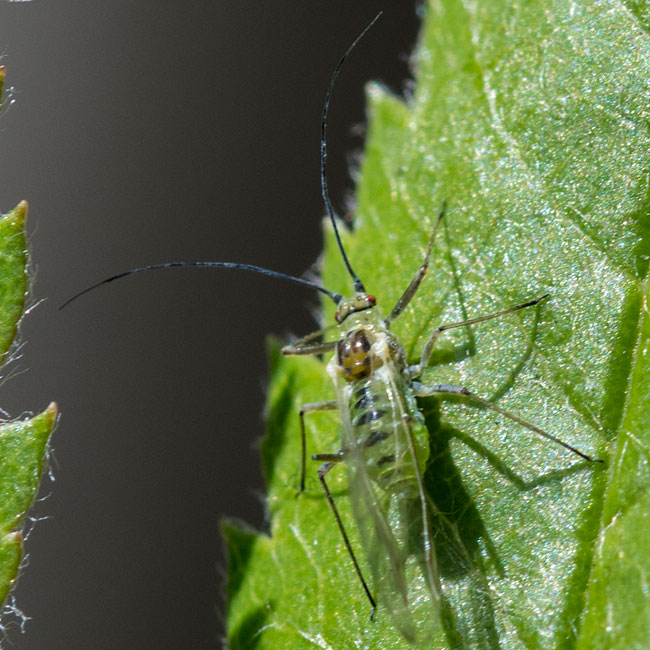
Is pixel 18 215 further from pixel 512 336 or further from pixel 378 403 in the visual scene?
pixel 512 336

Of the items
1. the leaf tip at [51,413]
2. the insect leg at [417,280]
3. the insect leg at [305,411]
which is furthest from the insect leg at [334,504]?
the leaf tip at [51,413]

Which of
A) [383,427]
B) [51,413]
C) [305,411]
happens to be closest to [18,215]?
[51,413]

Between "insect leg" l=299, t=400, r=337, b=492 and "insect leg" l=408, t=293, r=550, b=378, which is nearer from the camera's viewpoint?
"insect leg" l=408, t=293, r=550, b=378

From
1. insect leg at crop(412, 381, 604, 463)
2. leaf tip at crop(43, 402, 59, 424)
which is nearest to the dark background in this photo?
insect leg at crop(412, 381, 604, 463)

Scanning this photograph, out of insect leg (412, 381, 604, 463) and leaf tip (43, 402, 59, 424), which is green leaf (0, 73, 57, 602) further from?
insect leg (412, 381, 604, 463)

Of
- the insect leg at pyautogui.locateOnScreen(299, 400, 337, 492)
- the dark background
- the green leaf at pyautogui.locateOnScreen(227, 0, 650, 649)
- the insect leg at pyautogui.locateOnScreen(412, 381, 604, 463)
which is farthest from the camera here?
the dark background

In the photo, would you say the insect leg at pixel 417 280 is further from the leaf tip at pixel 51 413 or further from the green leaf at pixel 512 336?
the leaf tip at pixel 51 413
